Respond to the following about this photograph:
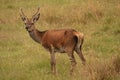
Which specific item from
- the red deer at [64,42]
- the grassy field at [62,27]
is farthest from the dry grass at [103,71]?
the red deer at [64,42]

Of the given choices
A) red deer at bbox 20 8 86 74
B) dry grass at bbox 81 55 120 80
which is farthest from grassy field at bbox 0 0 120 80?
red deer at bbox 20 8 86 74

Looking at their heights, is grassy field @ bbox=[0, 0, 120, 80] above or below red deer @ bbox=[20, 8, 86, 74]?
below

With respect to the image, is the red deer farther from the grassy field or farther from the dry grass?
the dry grass

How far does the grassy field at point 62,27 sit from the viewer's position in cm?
821

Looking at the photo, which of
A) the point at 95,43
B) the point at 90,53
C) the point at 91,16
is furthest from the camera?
the point at 91,16

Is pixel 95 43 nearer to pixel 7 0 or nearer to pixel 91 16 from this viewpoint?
pixel 91 16

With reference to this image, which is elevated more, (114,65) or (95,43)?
(114,65)

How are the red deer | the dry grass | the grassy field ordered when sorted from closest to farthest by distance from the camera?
the dry grass < the grassy field < the red deer

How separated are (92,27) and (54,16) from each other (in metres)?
1.98

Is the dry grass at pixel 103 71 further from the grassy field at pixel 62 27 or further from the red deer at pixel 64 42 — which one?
the red deer at pixel 64 42

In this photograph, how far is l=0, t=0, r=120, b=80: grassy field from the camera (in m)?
8.21

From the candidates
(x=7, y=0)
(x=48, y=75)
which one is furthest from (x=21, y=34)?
(x=7, y=0)

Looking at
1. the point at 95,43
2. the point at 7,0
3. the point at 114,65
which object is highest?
the point at 114,65

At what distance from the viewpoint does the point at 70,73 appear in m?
8.42
